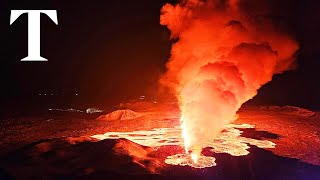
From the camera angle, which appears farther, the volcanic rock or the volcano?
the volcanic rock

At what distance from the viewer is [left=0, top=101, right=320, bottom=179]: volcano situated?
1421 centimetres

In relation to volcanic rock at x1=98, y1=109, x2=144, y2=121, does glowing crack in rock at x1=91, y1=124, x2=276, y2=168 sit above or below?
below

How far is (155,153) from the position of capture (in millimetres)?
17281

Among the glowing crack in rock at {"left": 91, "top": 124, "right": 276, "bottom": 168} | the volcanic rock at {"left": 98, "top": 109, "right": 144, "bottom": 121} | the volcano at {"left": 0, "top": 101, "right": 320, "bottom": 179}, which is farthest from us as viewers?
the volcanic rock at {"left": 98, "top": 109, "right": 144, "bottom": 121}

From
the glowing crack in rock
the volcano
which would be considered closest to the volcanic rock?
the volcano

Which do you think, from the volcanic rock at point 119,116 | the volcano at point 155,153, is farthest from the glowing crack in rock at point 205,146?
the volcanic rock at point 119,116

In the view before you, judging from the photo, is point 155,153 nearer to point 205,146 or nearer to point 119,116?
point 205,146

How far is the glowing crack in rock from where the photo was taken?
1572 centimetres

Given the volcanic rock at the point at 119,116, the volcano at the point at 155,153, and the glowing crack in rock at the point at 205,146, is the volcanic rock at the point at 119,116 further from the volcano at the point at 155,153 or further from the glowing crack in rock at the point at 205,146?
the glowing crack in rock at the point at 205,146

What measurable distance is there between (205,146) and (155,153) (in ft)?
9.41

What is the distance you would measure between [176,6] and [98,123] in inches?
455

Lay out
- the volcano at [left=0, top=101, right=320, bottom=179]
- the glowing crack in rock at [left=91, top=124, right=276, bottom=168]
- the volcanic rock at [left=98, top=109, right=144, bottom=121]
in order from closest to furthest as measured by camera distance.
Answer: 1. the volcano at [left=0, top=101, right=320, bottom=179]
2. the glowing crack in rock at [left=91, top=124, right=276, bottom=168]
3. the volcanic rock at [left=98, top=109, right=144, bottom=121]

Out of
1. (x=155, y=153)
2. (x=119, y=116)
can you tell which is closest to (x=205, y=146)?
(x=155, y=153)

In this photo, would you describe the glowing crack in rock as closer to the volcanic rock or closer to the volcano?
the volcano
